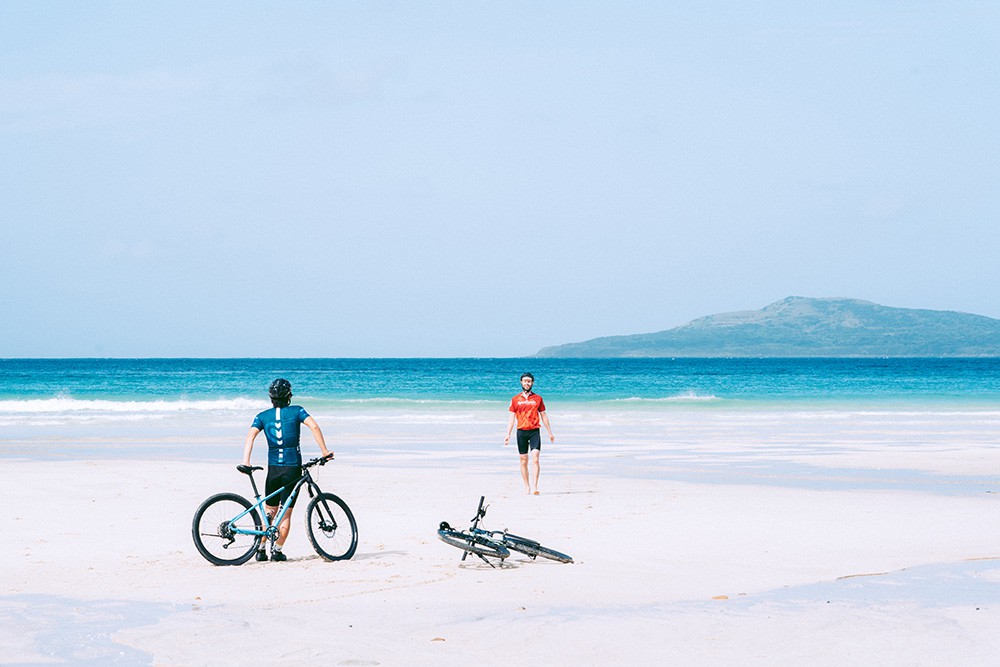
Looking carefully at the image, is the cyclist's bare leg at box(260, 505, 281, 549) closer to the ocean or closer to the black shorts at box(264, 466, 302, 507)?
the black shorts at box(264, 466, 302, 507)

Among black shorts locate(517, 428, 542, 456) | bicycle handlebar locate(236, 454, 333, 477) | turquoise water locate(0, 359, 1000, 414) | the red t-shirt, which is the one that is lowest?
turquoise water locate(0, 359, 1000, 414)

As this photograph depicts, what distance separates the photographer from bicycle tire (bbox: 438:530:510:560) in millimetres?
10023

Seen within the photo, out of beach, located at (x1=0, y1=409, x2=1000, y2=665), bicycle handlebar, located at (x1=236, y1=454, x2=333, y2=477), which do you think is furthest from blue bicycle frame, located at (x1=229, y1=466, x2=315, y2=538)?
beach, located at (x1=0, y1=409, x2=1000, y2=665)

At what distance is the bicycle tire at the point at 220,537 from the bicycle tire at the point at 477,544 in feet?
6.29

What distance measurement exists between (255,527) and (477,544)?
85.6 inches

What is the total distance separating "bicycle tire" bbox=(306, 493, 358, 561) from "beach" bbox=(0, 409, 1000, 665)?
Answer: 165mm

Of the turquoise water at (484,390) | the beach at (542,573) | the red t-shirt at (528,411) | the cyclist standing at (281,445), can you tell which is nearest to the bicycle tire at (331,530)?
the beach at (542,573)

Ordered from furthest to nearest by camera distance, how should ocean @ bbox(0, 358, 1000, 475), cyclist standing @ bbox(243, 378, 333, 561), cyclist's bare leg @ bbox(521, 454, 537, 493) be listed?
ocean @ bbox(0, 358, 1000, 475)
cyclist's bare leg @ bbox(521, 454, 537, 493)
cyclist standing @ bbox(243, 378, 333, 561)

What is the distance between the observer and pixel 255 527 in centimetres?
1065

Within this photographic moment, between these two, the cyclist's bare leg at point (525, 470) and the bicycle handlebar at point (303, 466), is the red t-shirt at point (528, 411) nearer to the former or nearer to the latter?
the cyclist's bare leg at point (525, 470)

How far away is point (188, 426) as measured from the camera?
1367 inches

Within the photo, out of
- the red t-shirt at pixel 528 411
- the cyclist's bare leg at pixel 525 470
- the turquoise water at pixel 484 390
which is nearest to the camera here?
the cyclist's bare leg at pixel 525 470

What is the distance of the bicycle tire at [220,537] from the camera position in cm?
1038

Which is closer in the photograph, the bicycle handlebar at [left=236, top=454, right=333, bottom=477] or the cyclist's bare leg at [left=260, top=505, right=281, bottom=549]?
the bicycle handlebar at [left=236, top=454, right=333, bottom=477]
